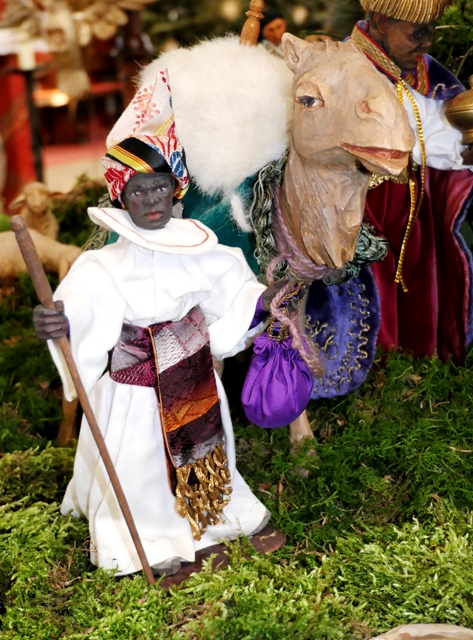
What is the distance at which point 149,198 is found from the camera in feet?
4.92

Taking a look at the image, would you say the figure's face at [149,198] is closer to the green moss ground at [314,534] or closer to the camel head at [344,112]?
the camel head at [344,112]

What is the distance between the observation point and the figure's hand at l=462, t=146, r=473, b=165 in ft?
7.06

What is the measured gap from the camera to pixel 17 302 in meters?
3.13

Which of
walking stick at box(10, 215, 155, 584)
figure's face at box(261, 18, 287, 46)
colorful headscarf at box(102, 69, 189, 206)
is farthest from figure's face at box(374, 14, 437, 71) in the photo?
walking stick at box(10, 215, 155, 584)

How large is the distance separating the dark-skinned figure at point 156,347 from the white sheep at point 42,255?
126cm

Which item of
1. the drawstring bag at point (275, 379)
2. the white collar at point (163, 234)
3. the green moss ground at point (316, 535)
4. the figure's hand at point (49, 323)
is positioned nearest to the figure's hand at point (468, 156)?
the green moss ground at point (316, 535)

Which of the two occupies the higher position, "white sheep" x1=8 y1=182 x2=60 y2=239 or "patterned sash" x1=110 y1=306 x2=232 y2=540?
A: "patterned sash" x1=110 y1=306 x2=232 y2=540

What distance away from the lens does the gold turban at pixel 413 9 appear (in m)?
1.93

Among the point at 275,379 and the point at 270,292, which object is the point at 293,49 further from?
the point at 275,379

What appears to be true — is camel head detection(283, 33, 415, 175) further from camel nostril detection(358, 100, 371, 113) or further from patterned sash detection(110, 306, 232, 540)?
patterned sash detection(110, 306, 232, 540)

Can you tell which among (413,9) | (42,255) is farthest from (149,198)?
(42,255)

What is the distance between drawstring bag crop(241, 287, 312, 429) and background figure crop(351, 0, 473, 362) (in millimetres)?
634

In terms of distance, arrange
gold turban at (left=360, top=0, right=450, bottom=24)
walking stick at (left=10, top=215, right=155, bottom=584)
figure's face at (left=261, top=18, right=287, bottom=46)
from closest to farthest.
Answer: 1. walking stick at (left=10, top=215, right=155, bottom=584)
2. gold turban at (left=360, top=0, right=450, bottom=24)
3. figure's face at (left=261, top=18, right=287, bottom=46)

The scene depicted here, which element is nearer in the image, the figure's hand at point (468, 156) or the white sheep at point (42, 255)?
the figure's hand at point (468, 156)
